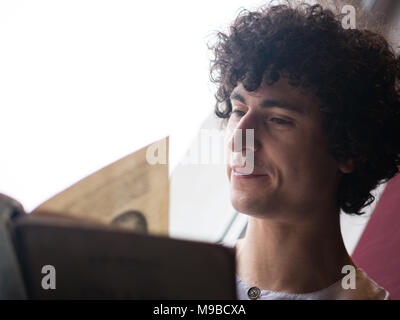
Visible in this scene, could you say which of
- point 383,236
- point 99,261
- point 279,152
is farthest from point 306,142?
point 383,236

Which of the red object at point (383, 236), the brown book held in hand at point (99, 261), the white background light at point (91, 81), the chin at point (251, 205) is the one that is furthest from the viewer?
the red object at point (383, 236)

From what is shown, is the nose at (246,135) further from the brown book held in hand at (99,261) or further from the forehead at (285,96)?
the brown book held in hand at (99,261)

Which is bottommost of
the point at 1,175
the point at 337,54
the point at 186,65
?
the point at 1,175

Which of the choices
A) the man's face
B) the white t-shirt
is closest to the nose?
the man's face

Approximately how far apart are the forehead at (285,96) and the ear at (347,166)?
0.12 metres

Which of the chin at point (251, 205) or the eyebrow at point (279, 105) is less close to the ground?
the eyebrow at point (279, 105)

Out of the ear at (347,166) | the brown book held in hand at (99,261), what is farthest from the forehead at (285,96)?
the brown book held in hand at (99,261)

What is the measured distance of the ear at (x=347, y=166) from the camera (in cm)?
78

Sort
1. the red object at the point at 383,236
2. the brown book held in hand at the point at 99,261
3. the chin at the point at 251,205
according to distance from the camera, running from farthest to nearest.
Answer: the red object at the point at 383,236, the chin at the point at 251,205, the brown book held in hand at the point at 99,261

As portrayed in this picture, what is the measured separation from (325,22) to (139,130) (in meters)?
0.47

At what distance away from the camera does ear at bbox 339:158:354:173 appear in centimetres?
78

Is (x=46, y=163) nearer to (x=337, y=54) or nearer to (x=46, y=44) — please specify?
(x=46, y=44)
